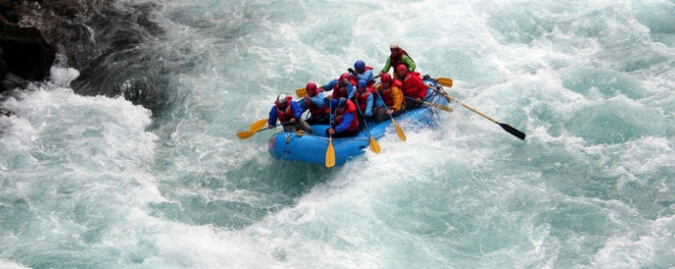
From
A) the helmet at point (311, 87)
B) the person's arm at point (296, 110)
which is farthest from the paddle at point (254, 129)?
the helmet at point (311, 87)

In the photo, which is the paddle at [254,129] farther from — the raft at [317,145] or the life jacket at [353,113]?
the life jacket at [353,113]

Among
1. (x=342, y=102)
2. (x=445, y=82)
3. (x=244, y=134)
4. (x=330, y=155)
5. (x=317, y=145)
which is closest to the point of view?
(x=330, y=155)

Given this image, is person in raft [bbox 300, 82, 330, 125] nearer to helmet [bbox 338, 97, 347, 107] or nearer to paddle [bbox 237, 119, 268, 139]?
helmet [bbox 338, 97, 347, 107]

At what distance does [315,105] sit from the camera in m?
9.76

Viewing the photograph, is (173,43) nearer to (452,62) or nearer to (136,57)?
(136,57)

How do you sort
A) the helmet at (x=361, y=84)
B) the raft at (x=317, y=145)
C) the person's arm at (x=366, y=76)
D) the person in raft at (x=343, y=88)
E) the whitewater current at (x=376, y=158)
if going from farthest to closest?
the person's arm at (x=366, y=76), the person in raft at (x=343, y=88), the helmet at (x=361, y=84), the raft at (x=317, y=145), the whitewater current at (x=376, y=158)

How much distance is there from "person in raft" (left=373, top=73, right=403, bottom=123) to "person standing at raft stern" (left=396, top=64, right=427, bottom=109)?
0.55 ft

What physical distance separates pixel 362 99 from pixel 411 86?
0.86 meters

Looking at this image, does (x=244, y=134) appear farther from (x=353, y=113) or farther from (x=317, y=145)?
(x=353, y=113)

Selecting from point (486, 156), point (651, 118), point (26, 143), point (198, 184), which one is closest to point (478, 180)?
point (486, 156)

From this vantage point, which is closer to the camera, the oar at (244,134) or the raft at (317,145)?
the raft at (317,145)

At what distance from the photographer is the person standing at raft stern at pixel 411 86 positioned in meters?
10.0

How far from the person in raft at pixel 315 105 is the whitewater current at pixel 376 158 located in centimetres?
79

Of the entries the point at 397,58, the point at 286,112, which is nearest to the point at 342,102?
the point at 286,112
